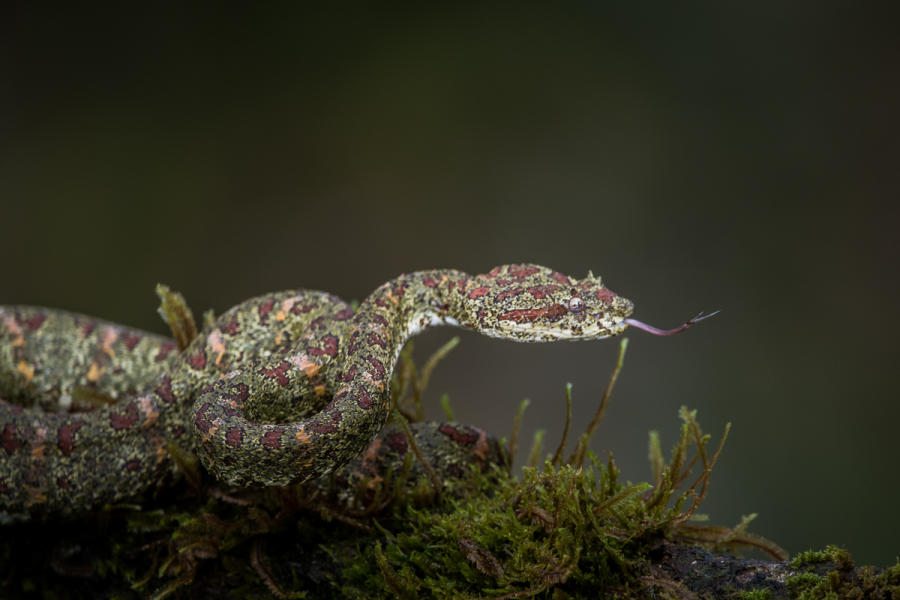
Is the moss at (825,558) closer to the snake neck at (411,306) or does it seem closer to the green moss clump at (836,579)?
the green moss clump at (836,579)

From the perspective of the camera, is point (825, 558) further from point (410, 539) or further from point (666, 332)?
point (410, 539)

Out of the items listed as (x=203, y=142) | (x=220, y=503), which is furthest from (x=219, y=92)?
(x=220, y=503)

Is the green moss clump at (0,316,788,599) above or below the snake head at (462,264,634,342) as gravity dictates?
below

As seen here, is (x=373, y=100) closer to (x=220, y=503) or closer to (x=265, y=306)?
(x=265, y=306)

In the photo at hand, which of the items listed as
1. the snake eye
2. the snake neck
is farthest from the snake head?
the snake neck

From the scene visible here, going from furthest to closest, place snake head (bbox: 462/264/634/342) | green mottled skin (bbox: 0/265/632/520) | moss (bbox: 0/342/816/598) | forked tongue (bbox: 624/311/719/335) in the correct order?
snake head (bbox: 462/264/634/342), forked tongue (bbox: 624/311/719/335), green mottled skin (bbox: 0/265/632/520), moss (bbox: 0/342/816/598)

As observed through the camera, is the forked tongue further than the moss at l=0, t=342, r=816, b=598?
Yes

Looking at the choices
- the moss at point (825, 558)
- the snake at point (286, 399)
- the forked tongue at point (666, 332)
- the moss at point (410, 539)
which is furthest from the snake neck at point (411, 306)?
the moss at point (825, 558)

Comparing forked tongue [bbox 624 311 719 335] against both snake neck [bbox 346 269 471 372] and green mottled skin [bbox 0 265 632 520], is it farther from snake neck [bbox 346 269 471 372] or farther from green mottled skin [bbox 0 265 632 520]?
snake neck [bbox 346 269 471 372]

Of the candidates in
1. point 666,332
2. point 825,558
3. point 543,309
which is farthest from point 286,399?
point 825,558
